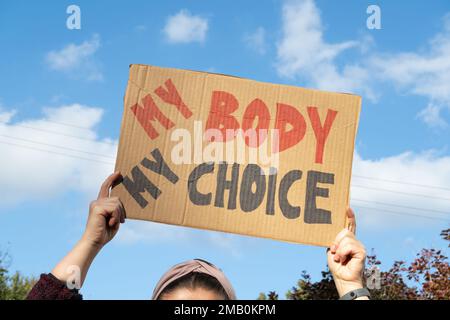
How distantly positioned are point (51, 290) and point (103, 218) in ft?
1.20

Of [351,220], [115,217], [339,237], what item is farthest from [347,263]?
[115,217]

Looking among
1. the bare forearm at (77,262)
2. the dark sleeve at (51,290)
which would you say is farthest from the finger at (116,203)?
the dark sleeve at (51,290)

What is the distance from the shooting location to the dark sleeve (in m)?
1.77

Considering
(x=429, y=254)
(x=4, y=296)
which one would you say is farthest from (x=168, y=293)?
(x=4, y=296)

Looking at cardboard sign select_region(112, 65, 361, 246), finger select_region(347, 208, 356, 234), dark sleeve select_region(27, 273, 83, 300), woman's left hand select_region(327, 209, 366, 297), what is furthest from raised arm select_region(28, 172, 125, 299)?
finger select_region(347, 208, 356, 234)

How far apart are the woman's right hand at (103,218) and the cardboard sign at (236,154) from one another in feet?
0.30

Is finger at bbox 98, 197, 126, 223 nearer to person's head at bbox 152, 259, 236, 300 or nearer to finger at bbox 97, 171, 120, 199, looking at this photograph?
finger at bbox 97, 171, 120, 199

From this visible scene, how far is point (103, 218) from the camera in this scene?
2.07 meters

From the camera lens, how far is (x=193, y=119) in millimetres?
2457

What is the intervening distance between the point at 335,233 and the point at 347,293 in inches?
17.2

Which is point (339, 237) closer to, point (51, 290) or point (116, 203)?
point (116, 203)

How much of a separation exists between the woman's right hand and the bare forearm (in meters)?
0.03

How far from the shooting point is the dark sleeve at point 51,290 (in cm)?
177
